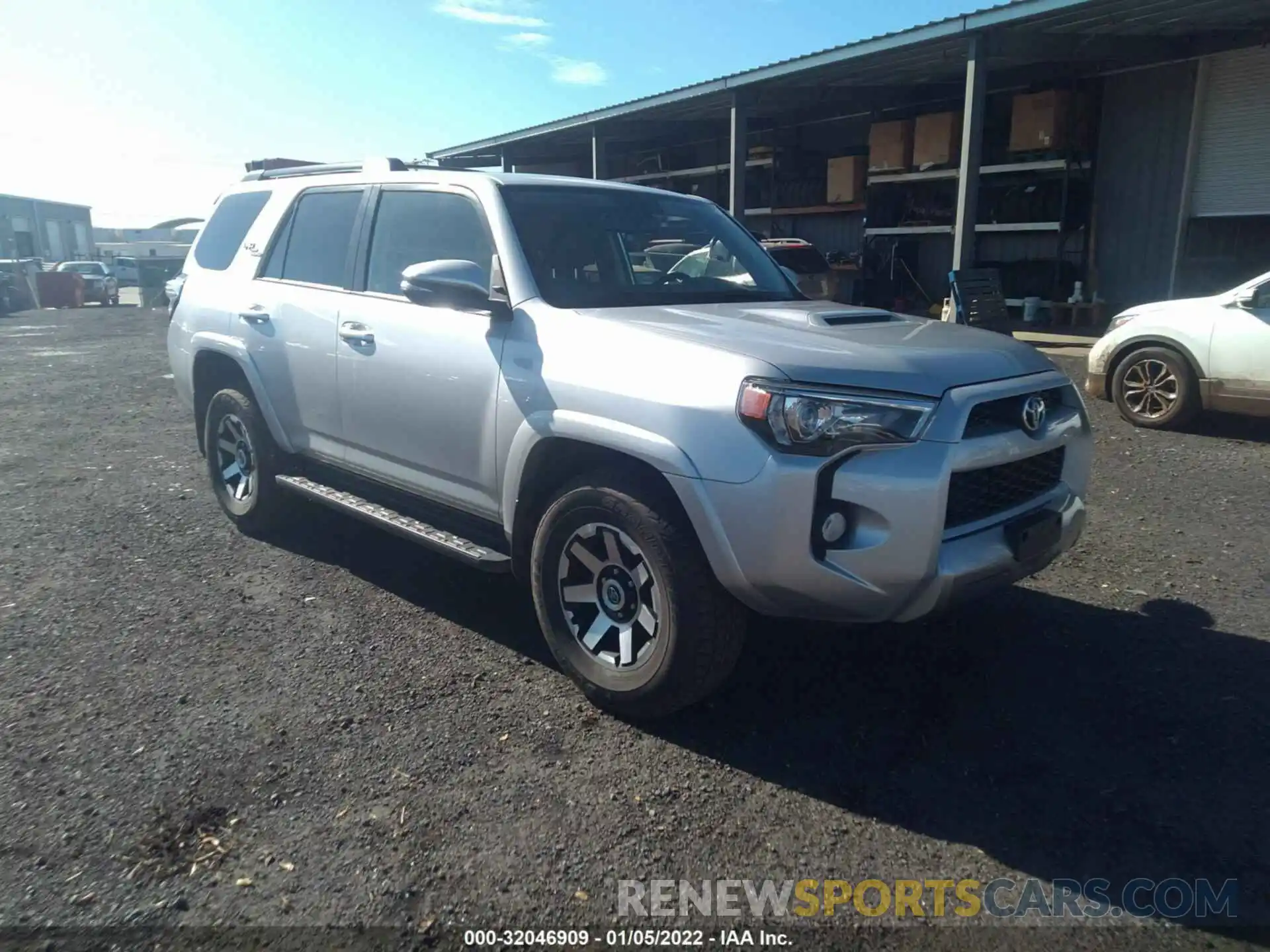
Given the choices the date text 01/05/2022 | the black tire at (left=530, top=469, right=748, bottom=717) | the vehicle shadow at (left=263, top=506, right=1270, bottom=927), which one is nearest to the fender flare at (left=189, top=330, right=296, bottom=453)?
the vehicle shadow at (left=263, top=506, right=1270, bottom=927)

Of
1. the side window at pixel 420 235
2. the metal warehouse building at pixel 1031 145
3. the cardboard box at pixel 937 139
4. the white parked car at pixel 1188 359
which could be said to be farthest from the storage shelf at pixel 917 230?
the side window at pixel 420 235

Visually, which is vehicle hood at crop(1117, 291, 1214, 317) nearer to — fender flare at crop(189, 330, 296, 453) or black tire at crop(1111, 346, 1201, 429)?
black tire at crop(1111, 346, 1201, 429)

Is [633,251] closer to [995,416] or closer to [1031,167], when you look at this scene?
[995,416]

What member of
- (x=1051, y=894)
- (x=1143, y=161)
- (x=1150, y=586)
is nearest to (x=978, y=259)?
(x=1143, y=161)

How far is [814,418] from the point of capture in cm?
284

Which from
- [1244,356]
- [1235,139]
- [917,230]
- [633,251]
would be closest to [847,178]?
[917,230]

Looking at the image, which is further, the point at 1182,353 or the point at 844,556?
the point at 1182,353

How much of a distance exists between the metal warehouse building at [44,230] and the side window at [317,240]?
236ft

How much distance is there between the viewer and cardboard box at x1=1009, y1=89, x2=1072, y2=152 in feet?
47.4

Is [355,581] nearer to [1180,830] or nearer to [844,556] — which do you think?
[844,556]

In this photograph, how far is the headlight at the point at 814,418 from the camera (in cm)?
282

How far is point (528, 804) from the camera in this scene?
2.84m

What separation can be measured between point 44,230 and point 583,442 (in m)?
84.0

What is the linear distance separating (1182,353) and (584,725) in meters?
6.82
